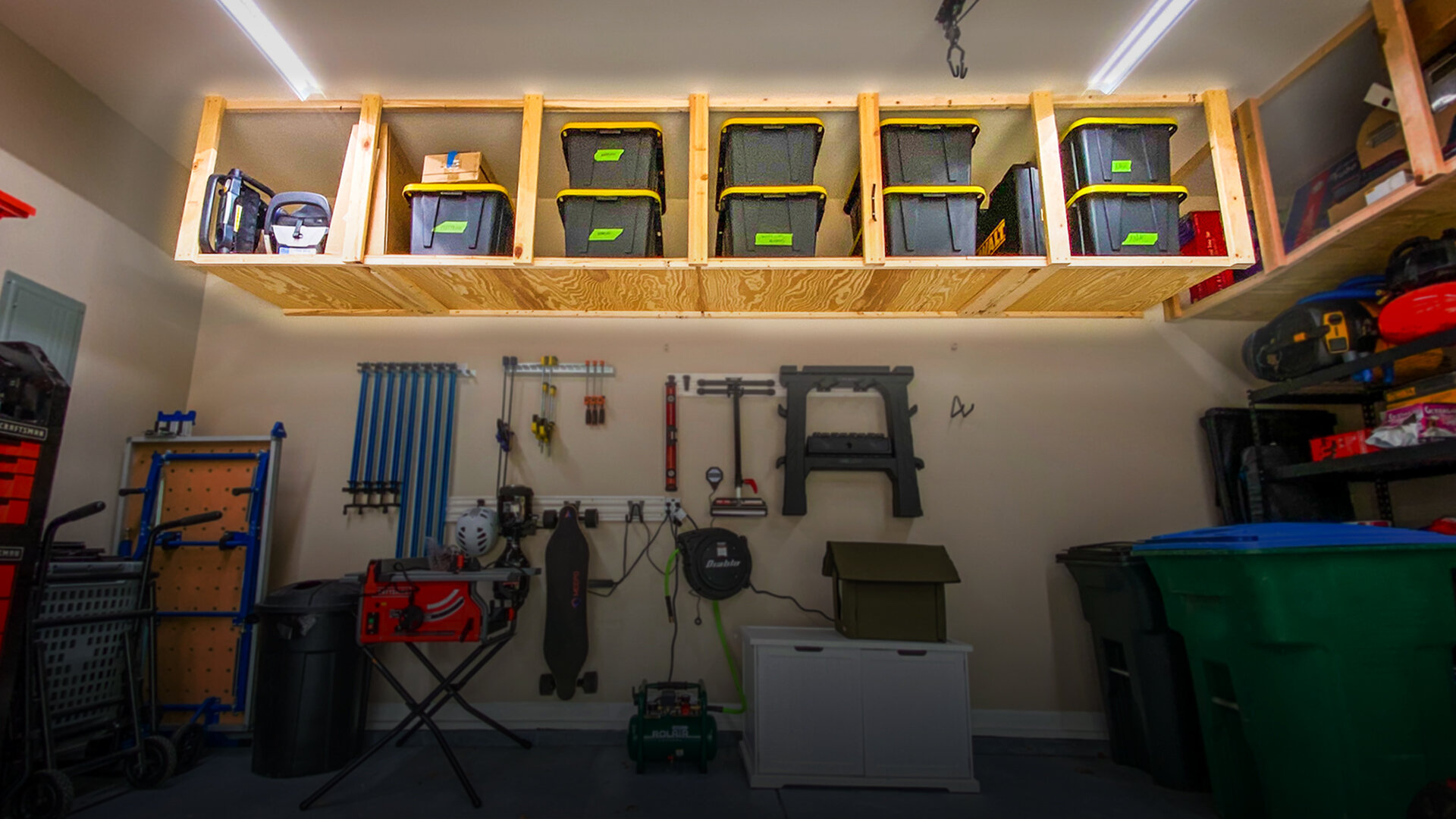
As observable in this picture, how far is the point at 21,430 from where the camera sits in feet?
6.91

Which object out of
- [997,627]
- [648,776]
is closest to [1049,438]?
[997,627]

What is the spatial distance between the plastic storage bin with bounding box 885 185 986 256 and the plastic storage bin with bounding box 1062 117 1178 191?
494 millimetres

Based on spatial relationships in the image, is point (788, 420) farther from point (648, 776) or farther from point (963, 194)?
point (648, 776)

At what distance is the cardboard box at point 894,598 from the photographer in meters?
2.71

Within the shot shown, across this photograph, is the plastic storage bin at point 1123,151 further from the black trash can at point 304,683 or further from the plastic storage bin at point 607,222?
the black trash can at point 304,683

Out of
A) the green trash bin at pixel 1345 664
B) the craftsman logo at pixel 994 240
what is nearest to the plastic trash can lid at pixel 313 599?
the craftsman logo at pixel 994 240

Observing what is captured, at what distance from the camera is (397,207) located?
303cm

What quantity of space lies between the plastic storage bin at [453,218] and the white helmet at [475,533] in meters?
1.30

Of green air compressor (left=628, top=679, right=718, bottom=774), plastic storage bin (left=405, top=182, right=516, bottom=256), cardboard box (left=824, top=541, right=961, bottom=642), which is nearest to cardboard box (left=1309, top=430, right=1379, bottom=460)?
cardboard box (left=824, top=541, right=961, bottom=642)

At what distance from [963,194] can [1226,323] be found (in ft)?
6.67

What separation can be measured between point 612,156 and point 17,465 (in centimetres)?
241

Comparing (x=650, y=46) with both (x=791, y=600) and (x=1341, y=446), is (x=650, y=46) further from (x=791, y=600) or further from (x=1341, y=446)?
(x=1341, y=446)

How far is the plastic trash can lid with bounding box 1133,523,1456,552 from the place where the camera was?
1.90m

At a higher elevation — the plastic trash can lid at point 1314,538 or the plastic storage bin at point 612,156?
the plastic storage bin at point 612,156
